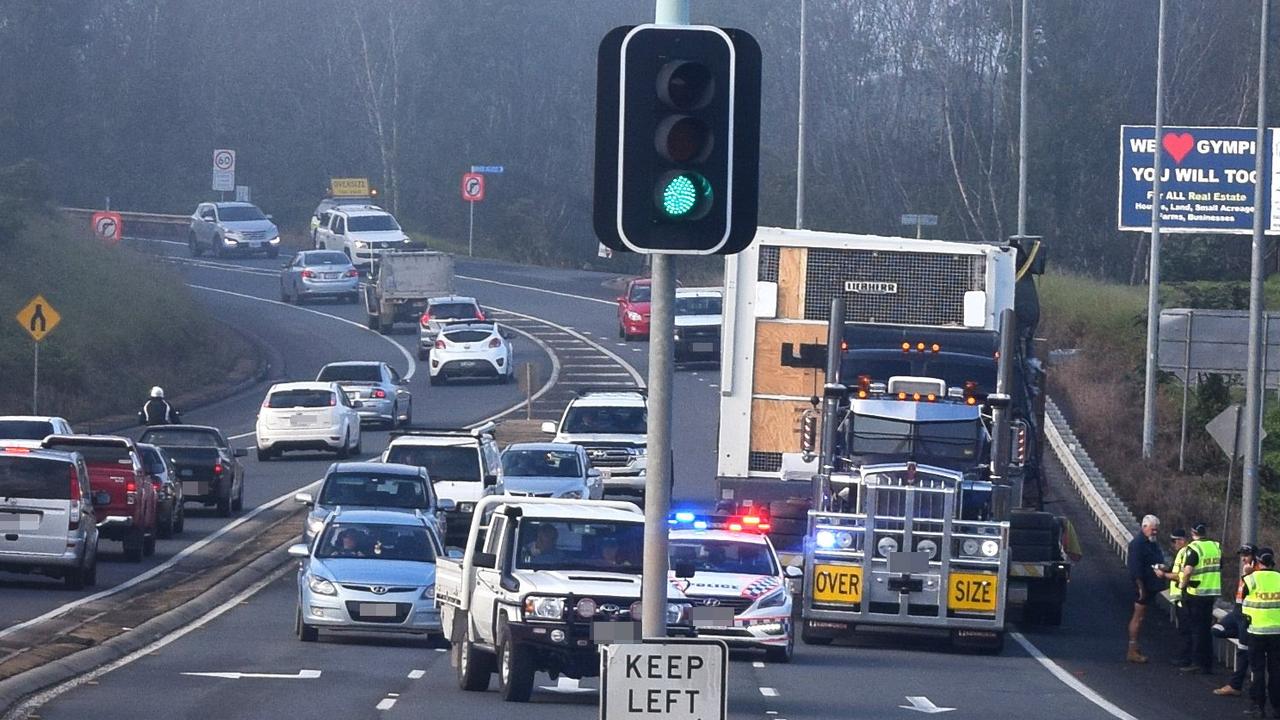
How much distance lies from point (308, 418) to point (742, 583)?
20557 mm

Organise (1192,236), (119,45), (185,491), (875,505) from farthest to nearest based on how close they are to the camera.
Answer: (119,45), (1192,236), (185,491), (875,505)

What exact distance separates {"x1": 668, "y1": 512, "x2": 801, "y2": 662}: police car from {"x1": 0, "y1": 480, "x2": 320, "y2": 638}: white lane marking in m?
6.58

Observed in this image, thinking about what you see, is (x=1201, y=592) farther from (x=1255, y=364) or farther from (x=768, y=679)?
(x=768, y=679)

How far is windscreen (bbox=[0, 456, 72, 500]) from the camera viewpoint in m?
24.8

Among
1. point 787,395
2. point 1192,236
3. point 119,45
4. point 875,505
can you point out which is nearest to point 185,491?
point 787,395

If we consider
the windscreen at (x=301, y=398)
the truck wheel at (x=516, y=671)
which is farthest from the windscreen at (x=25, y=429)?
the truck wheel at (x=516, y=671)

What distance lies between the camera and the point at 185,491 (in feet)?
112

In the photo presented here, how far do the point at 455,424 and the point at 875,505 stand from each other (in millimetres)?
25113

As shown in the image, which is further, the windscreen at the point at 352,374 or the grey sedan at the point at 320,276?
the grey sedan at the point at 320,276

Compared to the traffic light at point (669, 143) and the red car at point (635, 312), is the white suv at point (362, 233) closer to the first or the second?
the red car at point (635, 312)

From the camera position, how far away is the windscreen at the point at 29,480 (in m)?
24.8

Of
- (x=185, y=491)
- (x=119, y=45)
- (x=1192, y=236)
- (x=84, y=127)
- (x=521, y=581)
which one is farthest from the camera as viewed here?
(x=119, y=45)

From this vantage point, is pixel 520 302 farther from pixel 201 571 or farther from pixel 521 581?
pixel 521 581

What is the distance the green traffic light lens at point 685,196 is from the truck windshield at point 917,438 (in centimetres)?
1665
